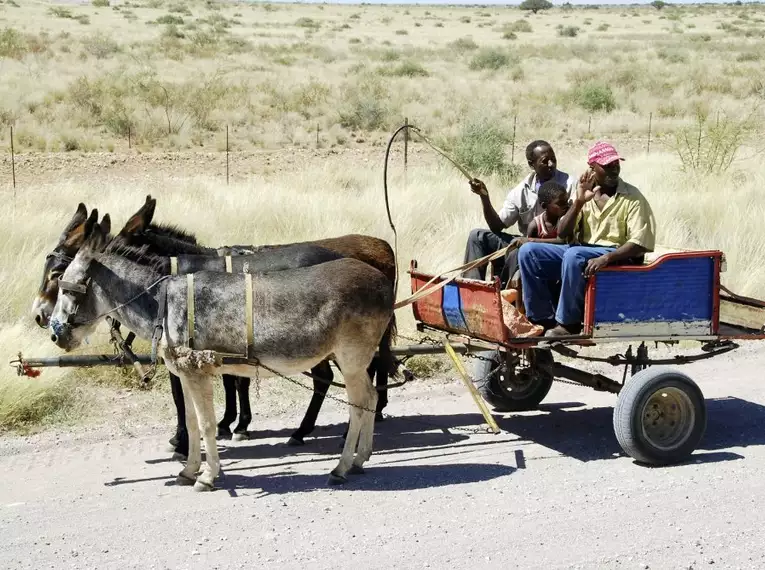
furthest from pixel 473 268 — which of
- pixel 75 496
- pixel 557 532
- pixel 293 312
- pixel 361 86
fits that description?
pixel 361 86

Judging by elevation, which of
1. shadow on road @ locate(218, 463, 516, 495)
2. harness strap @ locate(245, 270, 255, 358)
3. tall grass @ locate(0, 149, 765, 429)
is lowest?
shadow on road @ locate(218, 463, 516, 495)

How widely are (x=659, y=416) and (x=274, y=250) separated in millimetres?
3136

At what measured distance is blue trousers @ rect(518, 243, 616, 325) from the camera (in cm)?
705

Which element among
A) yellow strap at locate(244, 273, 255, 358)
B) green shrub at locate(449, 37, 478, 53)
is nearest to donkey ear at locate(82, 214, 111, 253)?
yellow strap at locate(244, 273, 255, 358)

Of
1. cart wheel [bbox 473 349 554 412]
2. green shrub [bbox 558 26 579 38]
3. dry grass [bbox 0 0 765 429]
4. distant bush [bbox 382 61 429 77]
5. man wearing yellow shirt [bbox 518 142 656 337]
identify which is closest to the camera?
man wearing yellow shirt [bbox 518 142 656 337]

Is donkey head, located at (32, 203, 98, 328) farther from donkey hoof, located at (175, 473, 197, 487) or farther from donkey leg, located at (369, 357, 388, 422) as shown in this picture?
donkey leg, located at (369, 357, 388, 422)

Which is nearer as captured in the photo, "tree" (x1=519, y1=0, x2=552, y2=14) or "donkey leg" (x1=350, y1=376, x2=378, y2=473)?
"donkey leg" (x1=350, y1=376, x2=378, y2=473)

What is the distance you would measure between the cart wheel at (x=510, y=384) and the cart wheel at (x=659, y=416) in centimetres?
111

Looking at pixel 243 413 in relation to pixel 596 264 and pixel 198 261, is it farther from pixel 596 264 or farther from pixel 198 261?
pixel 596 264

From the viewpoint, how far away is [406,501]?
6.38 m

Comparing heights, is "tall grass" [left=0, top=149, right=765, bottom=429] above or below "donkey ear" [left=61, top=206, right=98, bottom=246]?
below

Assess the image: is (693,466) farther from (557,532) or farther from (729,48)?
(729,48)

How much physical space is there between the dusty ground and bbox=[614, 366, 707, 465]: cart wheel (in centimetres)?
15

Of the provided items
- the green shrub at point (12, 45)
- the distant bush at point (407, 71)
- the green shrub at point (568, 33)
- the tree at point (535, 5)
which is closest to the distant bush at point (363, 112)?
the distant bush at point (407, 71)
